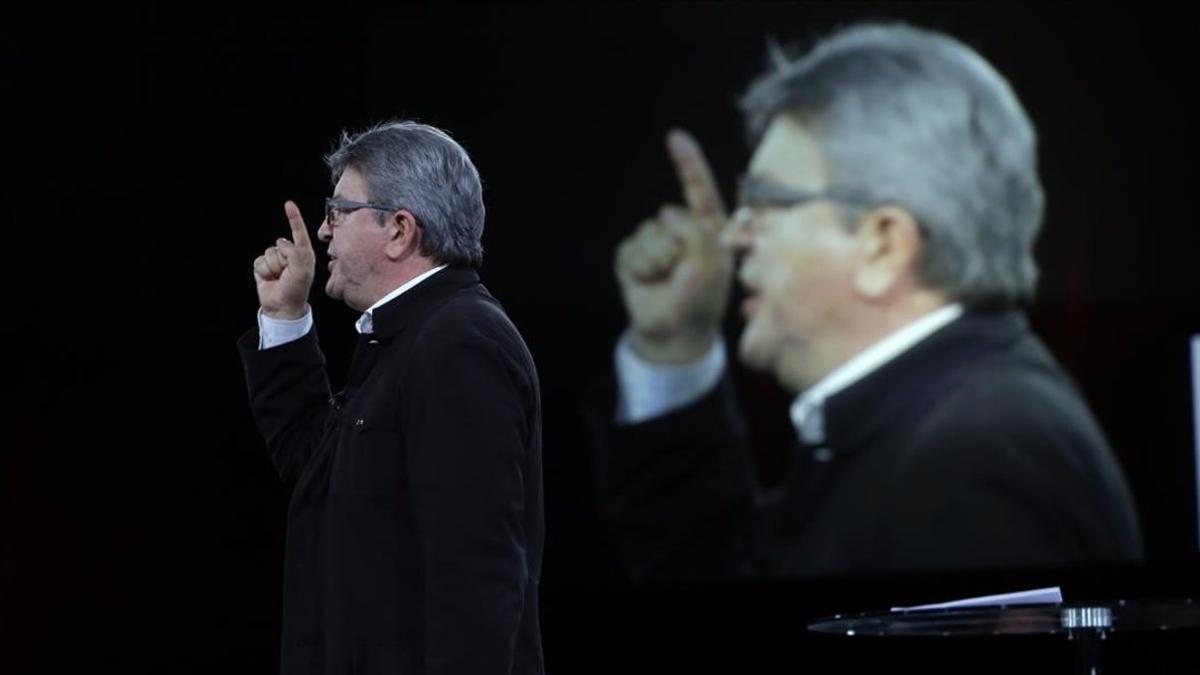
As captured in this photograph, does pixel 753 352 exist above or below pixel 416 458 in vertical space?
below

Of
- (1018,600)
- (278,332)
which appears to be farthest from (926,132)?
(278,332)

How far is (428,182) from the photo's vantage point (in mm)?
2148

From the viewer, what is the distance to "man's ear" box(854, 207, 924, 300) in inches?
165

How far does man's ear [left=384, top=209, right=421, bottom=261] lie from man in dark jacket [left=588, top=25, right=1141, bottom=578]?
2023 millimetres

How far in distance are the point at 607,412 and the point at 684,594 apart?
0.54 m

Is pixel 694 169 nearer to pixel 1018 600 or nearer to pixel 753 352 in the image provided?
pixel 753 352

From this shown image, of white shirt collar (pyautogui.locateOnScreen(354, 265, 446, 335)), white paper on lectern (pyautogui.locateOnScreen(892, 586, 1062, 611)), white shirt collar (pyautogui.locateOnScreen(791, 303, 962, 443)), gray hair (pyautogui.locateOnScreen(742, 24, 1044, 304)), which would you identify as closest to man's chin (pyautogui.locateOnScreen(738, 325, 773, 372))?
white shirt collar (pyautogui.locateOnScreen(791, 303, 962, 443))

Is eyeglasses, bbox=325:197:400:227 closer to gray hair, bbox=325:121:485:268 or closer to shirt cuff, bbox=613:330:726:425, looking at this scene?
gray hair, bbox=325:121:485:268

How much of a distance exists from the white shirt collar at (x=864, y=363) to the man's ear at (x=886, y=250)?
102 mm

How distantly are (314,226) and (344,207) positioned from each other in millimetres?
1974

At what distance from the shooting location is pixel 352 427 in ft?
6.77

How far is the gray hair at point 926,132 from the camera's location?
13.8 feet

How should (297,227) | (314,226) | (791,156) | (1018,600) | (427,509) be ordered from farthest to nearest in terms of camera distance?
(791,156) → (314,226) → (1018,600) → (297,227) → (427,509)

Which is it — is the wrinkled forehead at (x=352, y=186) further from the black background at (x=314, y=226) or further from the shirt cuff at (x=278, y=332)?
the black background at (x=314, y=226)
